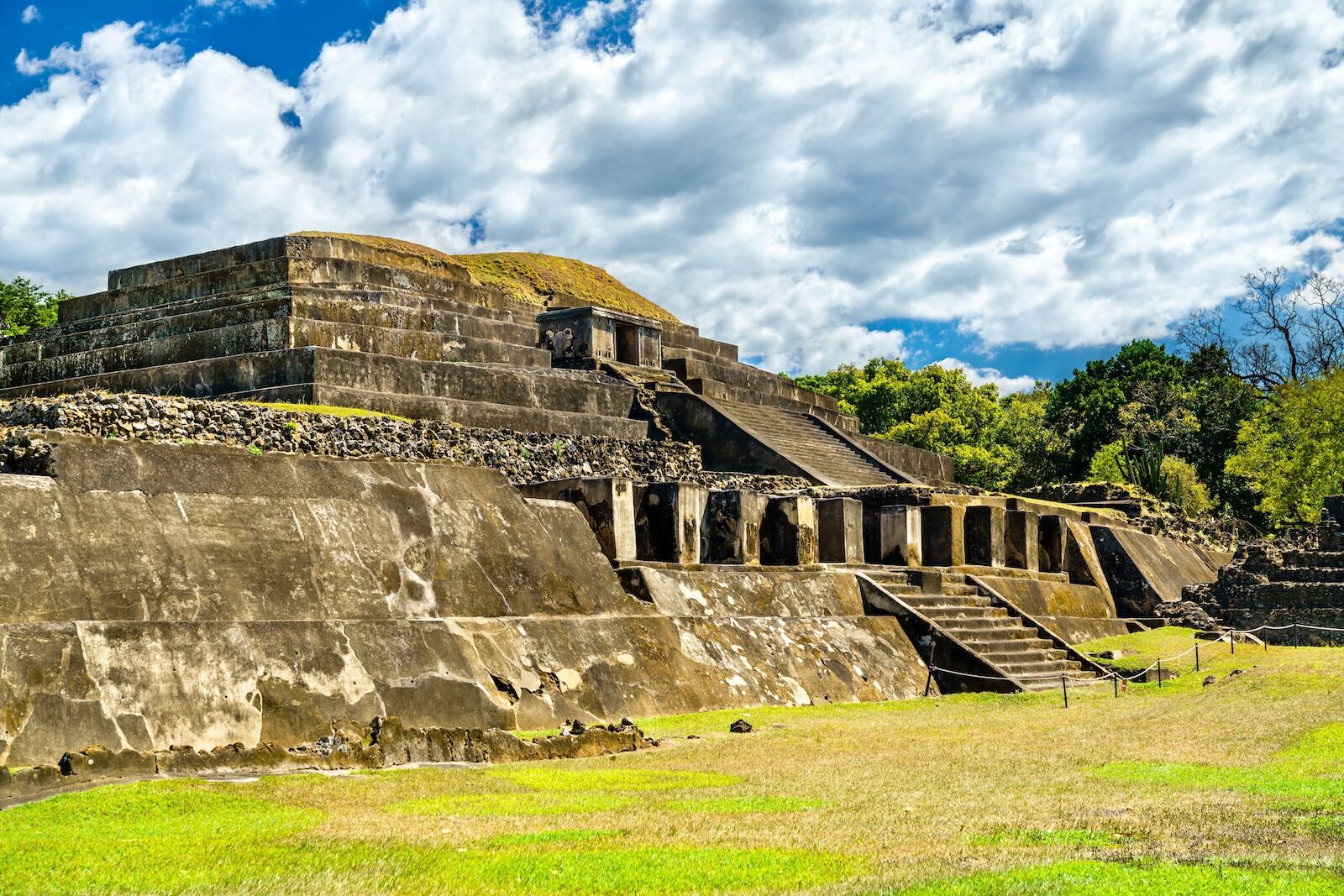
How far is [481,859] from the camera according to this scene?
5.21 metres

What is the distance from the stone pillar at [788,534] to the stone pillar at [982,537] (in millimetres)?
3898

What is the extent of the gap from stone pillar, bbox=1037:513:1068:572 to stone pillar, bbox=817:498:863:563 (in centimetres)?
560

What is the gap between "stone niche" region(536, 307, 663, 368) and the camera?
2478 centimetres

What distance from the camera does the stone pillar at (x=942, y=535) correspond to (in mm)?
18500

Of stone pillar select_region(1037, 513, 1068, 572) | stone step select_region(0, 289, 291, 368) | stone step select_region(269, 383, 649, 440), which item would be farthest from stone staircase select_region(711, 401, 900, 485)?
stone step select_region(0, 289, 291, 368)

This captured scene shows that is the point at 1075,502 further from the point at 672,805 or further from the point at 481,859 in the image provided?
the point at 481,859

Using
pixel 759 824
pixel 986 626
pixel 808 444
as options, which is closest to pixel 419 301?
pixel 808 444

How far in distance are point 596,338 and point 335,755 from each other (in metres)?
17.1

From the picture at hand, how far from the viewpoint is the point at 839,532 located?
1681 centimetres

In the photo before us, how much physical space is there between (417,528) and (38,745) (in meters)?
4.10

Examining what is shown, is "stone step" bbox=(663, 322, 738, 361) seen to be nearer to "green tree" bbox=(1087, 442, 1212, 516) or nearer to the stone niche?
the stone niche

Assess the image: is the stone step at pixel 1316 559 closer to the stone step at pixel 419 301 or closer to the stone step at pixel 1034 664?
the stone step at pixel 1034 664

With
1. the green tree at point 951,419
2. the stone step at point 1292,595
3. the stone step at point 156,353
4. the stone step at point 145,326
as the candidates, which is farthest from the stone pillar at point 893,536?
the green tree at point 951,419

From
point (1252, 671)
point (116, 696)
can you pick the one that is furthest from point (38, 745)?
point (1252, 671)
